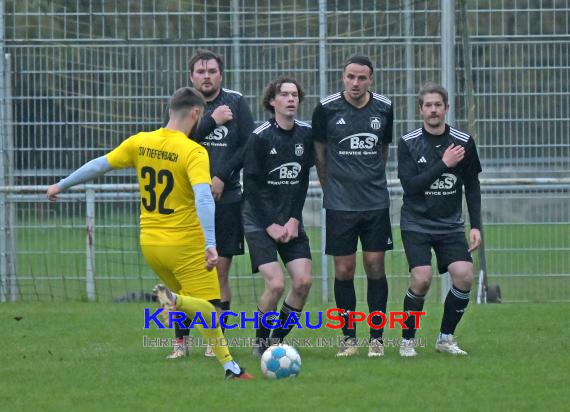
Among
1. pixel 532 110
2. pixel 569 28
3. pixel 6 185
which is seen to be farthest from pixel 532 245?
pixel 6 185

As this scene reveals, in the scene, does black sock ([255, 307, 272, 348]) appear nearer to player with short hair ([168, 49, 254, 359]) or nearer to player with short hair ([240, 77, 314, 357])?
player with short hair ([240, 77, 314, 357])

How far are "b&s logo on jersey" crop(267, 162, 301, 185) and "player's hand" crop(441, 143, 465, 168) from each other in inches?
40.3

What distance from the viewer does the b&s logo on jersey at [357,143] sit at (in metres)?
9.28

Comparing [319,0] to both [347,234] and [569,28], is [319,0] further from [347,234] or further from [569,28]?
[347,234]

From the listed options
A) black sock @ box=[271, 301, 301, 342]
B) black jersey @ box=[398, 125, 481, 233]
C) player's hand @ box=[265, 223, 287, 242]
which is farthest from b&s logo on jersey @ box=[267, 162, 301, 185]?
black sock @ box=[271, 301, 301, 342]

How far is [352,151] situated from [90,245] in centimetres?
501

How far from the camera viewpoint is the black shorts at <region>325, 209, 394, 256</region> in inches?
366

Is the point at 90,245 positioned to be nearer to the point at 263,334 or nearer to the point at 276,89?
the point at 263,334

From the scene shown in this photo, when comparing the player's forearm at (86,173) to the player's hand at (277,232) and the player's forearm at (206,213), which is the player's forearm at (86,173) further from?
the player's hand at (277,232)

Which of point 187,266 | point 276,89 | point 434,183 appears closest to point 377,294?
point 434,183

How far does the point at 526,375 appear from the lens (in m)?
8.20

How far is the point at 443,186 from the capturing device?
9219 millimetres

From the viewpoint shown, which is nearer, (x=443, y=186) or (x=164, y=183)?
(x=164, y=183)

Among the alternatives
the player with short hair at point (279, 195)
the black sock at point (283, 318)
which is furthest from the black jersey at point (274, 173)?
the black sock at point (283, 318)
